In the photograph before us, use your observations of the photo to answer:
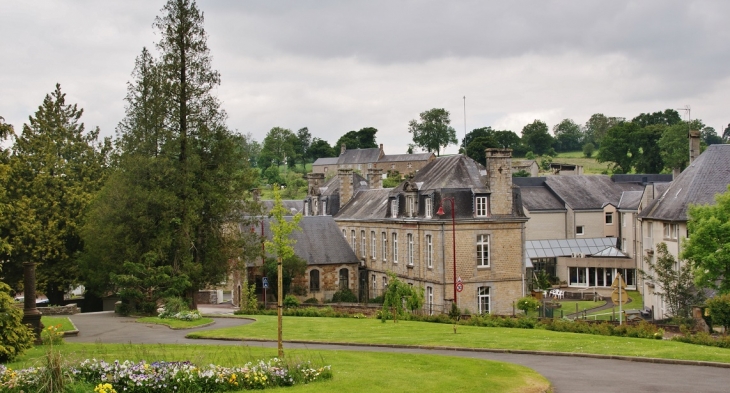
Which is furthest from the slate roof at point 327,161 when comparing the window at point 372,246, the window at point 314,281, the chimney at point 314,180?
the window at point 314,281

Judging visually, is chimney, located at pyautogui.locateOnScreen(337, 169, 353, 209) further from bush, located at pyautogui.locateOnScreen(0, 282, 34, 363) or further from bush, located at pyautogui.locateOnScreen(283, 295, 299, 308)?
bush, located at pyautogui.locateOnScreen(0, 282, 34, 363)

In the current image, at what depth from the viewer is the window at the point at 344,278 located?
51.2 meters

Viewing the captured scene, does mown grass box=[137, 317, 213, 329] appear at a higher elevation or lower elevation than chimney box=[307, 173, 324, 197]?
lower

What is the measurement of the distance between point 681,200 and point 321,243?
2418 centimetres

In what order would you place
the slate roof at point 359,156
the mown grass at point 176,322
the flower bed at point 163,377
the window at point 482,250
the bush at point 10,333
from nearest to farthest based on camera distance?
the flower bed at point 163,377
the bush at point 10,333
the mown grass at point 176,322
the window at point 482,250
the slate roof at point 359,156

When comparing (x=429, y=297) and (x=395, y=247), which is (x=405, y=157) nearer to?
(x=395, y=247)

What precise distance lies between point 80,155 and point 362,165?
90.3 metres

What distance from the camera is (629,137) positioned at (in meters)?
109

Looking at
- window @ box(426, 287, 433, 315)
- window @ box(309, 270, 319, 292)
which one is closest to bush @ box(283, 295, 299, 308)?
window @ box(309, 270, 319, 292)

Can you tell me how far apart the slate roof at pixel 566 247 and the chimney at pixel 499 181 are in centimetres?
1811

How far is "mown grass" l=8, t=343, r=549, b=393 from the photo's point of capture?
13.8m

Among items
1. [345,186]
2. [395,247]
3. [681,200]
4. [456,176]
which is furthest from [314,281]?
[681,200]

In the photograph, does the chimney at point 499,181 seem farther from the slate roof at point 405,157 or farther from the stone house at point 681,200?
the slate roof at point 405,157

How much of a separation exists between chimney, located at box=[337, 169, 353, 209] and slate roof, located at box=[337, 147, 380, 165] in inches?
2835
